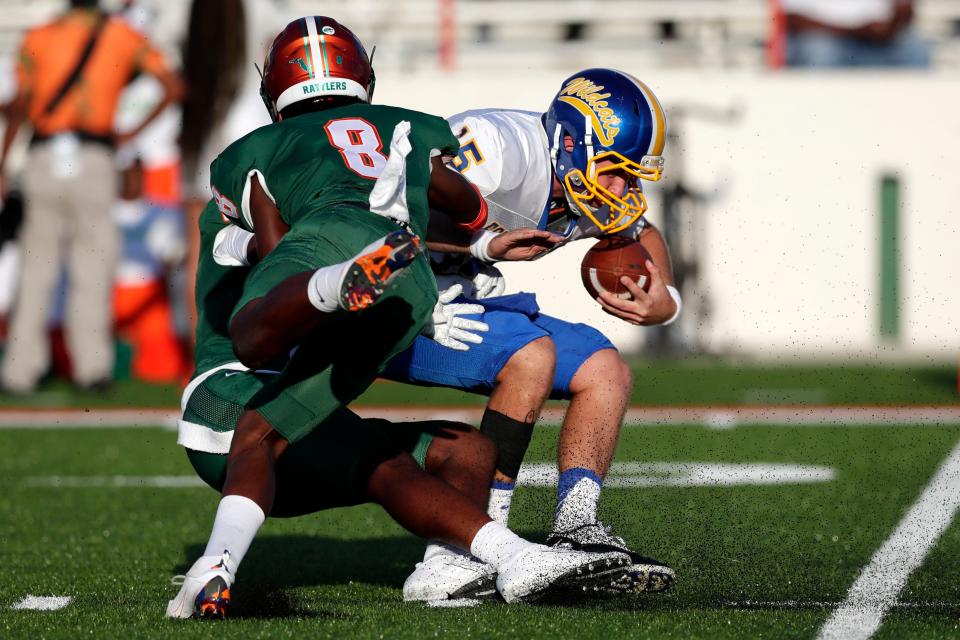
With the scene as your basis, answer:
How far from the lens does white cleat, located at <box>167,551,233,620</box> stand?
3328 millimetres

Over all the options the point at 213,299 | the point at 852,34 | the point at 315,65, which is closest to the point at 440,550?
the point at 213,299

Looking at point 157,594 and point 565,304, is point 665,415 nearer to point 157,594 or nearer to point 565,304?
point 565,304

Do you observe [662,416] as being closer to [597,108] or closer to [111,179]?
[111,179]

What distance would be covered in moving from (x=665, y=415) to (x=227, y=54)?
4.26 meters

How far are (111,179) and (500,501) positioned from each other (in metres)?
5.94

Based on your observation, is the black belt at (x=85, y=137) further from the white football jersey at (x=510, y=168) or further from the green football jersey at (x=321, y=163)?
the green football jersey at (x=321, y=163)

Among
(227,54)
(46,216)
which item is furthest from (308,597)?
(227,54)

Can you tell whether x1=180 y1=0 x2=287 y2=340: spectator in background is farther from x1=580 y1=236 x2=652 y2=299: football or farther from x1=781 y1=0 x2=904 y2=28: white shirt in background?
x1=580 y1=236 x2=652 y2=299: football

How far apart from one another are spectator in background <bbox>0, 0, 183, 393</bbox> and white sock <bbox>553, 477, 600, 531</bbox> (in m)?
5.94

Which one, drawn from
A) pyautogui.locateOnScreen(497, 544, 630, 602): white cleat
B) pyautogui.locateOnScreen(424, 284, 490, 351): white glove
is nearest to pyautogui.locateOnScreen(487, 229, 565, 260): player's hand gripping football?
pyautogui.locateOnScreen(424, 284, 490, 351): white glove

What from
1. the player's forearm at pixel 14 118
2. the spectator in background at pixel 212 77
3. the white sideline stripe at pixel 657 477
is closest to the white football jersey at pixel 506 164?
the white sideline stripe at pixel 657 477

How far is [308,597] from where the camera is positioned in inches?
156

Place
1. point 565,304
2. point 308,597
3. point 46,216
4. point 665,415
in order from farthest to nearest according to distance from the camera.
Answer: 1. point 565,304
2. point 46,216
3. point 665,415
4. point 308,597

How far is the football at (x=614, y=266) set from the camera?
14.4 feet
